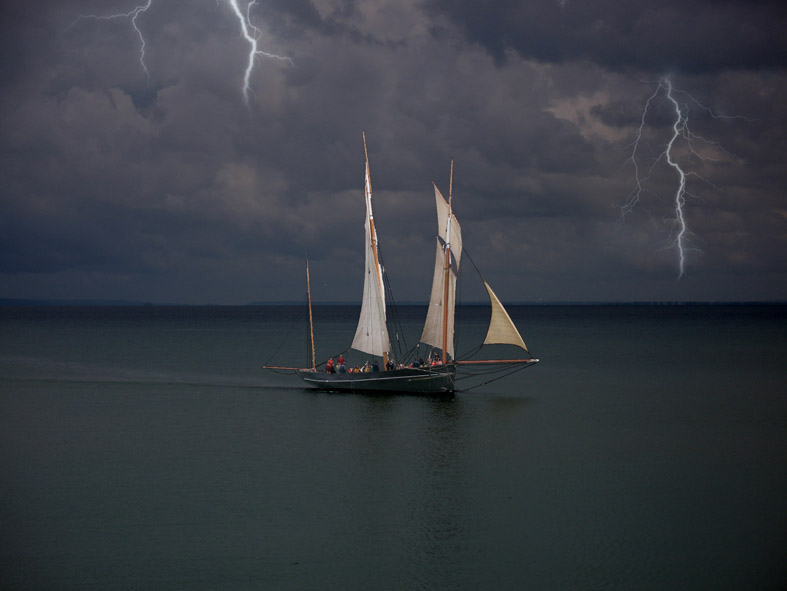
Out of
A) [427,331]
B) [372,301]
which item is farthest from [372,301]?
[427,331]

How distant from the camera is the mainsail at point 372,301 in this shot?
212ft

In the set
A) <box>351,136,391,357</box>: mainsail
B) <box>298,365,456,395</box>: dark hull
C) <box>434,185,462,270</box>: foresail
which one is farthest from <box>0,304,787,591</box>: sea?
<box>434,185,462,270</box>: foresail

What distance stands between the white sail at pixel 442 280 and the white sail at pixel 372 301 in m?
3.63

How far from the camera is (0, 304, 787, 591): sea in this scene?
2692 centimetres

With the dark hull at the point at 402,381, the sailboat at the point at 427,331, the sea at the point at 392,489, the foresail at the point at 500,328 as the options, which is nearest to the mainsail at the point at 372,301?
the sailboat at the point at 427,331

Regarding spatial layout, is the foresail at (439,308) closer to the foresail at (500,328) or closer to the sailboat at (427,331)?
the sailboat at (427,331)

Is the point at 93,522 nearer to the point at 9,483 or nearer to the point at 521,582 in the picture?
the point at 9,483

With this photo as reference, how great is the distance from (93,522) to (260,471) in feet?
31.0

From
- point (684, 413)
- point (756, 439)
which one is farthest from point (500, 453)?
point (684, 413)

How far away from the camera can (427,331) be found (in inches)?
→ 2544

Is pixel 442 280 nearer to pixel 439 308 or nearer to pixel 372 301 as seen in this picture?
pixel 439 308

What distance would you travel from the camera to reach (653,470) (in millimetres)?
39469

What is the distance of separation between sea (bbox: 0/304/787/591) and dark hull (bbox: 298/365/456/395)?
1106 mm

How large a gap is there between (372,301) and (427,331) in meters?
5.00
